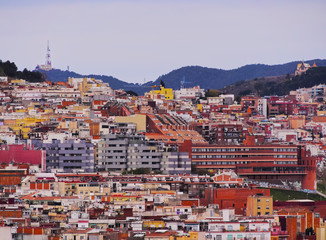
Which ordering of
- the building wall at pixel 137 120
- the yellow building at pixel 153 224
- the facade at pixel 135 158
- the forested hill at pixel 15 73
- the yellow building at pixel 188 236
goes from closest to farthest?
the yellow building at pixel 188 236, the yellow building at pixel 153 224, the facade at pixel 135 158, the building wall at pixel 137 120, the forested hill at pixel 15 73

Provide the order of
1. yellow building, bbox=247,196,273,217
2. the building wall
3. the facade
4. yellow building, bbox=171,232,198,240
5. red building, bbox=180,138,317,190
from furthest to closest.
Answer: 1. the building wall
2. red building, bbox=180,138,317,190
3. the facade
4. yellow building, bbox=247,196,273,217
5. yellow building, bbox=171,232,198,240

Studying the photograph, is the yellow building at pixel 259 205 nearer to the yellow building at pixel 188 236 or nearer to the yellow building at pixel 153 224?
the yellow building at pixel 153 224

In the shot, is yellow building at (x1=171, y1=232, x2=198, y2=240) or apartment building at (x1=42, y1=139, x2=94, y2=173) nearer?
yellow building at (x1=171, y1=232, x2=198, y2=240)

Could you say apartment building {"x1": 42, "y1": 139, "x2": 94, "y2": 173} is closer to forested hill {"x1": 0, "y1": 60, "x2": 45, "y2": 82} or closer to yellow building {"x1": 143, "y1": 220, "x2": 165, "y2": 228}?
yellow building {"x1": 143, "y1": 220, "x2": 165, "y2": 228}

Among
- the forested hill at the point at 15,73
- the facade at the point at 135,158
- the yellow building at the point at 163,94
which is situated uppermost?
the forested hill at the point at 15,73

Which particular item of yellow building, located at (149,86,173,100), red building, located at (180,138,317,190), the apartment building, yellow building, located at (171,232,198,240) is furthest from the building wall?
yellow building, located at (171,232,198,240)

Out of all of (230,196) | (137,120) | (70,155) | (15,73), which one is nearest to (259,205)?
(230,196)

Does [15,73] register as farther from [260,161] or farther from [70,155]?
[70,155]

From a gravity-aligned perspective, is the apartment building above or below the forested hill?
below

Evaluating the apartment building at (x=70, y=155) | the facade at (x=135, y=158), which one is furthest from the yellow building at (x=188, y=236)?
the facade at (x=135, y=158)
